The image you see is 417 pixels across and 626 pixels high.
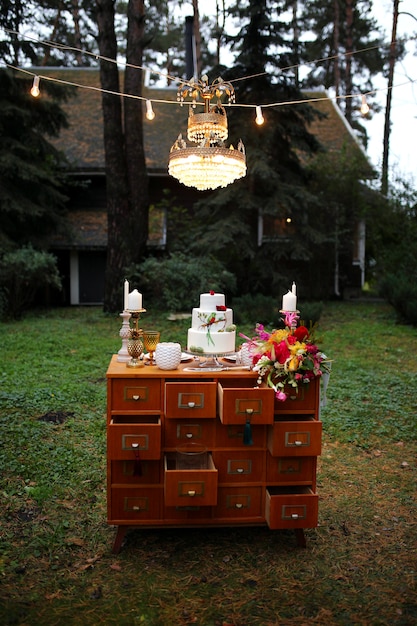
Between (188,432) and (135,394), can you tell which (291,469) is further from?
(135,394)

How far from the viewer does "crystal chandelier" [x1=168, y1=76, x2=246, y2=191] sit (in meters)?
3.96

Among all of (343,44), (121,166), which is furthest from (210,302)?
(343,44)

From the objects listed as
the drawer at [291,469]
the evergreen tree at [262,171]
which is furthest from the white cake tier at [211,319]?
the evergreen tree at [262,171]

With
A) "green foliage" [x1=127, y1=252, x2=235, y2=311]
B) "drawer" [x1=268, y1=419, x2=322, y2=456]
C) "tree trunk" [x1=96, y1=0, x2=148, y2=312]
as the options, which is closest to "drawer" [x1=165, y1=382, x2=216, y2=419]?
"drawer" [x1=268, y1=419, x2=322, y2=456]

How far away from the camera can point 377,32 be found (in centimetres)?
2233

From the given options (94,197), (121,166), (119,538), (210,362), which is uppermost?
(121,166)

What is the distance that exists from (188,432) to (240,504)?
594mm

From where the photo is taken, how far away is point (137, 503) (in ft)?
12.1

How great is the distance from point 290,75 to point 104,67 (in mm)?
4471

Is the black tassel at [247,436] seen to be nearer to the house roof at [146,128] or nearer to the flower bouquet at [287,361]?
the flower bouquet at [287,361]

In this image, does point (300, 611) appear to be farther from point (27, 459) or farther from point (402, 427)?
point (402, 427)

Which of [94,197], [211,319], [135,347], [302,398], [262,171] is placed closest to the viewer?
[302,398]

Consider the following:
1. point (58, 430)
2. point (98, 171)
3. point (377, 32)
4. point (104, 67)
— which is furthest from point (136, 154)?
point (377, 32)

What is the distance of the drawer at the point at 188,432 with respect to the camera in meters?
3.72
